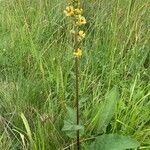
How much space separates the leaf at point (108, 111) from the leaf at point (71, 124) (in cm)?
13

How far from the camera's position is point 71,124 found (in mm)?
1632

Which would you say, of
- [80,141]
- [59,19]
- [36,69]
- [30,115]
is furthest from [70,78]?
[59,19]

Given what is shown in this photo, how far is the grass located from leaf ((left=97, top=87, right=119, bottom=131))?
36 millimetres

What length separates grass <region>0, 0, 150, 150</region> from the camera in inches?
71.5

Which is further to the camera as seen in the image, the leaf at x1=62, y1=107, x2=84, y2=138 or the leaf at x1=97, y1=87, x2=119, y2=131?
the leaf at x1=97, y1=87, x2=119, y2=131

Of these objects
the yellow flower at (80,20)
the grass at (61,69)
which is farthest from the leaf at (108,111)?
the yellow flower at (80,20)

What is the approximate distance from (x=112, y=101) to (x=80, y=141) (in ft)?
0.72

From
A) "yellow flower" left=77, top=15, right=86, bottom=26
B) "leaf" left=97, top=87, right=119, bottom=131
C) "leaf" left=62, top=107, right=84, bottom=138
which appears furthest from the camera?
"leaf" left=97, top=87, right=119, bottom=131

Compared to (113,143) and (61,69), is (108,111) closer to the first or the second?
(113,143)

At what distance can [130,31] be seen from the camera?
2340 mm

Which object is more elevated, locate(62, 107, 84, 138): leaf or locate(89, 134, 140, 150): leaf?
locate(62, 107, 84, 138): leaf

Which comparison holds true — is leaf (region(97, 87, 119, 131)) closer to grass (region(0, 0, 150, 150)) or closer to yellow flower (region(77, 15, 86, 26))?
grass (region(0, 0, 150, 150))

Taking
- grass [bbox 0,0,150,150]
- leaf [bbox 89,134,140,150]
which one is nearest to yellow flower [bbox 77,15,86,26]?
grass [bbox 0,0,150,150]

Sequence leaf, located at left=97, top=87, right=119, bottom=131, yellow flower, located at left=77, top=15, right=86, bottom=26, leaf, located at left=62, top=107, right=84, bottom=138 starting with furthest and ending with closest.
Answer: leaf, located at left=97, top=87, right=119, bottom=131
leaf, located at left=62, top=107, right=84, bottom=138
yellow flower, located at left=77, top=15, right=86, bottom=26
